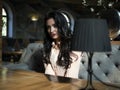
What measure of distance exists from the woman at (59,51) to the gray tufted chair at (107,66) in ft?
1.09

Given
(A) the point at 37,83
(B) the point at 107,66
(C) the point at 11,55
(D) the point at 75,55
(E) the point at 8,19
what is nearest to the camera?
(A) the point at 37,83

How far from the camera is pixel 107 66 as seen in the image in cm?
253

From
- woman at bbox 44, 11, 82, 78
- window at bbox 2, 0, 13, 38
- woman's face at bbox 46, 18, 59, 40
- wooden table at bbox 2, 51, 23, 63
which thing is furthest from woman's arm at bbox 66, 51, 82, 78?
window at bbox 2, 0, 13, 38

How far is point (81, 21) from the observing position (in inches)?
53.4

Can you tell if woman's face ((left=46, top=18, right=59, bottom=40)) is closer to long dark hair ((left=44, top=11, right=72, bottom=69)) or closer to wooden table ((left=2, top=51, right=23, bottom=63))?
long dark hair ((left=44, top=11, right=72, bottom=69))

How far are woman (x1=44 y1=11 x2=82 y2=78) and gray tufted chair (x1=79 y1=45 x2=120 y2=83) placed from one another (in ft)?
1.09

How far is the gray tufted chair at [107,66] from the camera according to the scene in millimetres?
2455

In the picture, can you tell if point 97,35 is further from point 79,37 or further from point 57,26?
point 57,26

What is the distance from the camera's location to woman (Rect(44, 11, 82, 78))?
224cm

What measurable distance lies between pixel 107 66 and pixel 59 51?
1.70 feet

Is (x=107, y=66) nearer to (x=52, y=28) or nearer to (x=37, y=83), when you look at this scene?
(x=52, y=28)

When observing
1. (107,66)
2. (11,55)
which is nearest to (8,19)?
(11,55)

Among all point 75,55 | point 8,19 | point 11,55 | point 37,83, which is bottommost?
point 11,55

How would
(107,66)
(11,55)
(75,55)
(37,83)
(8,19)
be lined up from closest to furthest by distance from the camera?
1. (37,83)
2. (75,55)
3. (107,66)
4. (11,55)
5. (8,19)
